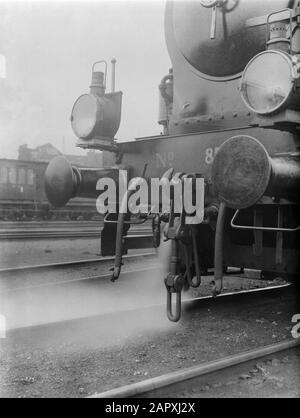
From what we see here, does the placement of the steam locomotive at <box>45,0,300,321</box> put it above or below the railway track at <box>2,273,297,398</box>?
above

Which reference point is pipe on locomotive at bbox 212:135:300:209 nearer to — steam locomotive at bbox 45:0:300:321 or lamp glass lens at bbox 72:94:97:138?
steam locomotive at bbox 45:0:300:321

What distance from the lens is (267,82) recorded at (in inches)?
112

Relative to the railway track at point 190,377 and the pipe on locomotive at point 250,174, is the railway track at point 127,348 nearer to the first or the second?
the railway track at point 190,377

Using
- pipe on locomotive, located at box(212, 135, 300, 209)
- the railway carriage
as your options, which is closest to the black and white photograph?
pipe on locomotive, located at box(212, 135, 300, 209)

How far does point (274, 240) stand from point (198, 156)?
80 centimetres

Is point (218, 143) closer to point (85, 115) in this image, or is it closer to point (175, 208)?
point (175, 208)

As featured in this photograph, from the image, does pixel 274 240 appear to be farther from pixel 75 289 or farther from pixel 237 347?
pixel 75 289

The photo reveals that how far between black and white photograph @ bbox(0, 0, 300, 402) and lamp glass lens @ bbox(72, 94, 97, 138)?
0.05 ft

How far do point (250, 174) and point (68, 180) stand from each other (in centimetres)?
169

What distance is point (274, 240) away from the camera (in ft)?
11.5

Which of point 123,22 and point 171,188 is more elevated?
point 123,22

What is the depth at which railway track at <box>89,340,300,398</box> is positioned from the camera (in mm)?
2246

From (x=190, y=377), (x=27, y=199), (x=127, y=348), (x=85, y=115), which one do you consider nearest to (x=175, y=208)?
(x=127, y=348)
